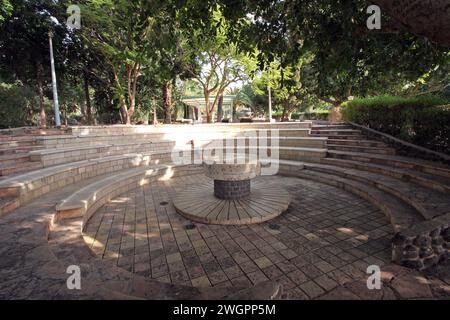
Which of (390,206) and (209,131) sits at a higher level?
(209,131)

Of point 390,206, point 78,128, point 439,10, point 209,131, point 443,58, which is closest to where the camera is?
point 439,10

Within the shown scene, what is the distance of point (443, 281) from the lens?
2305 millimetres

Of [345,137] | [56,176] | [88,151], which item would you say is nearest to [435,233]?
[345,137]

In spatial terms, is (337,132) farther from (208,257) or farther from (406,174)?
(208,257)

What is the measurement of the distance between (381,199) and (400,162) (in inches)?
80.2

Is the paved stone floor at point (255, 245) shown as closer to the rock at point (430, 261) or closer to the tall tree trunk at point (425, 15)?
the rock at point (430, 261)

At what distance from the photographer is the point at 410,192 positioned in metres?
4.39

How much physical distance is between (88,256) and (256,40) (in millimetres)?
5037

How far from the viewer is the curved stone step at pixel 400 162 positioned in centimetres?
499

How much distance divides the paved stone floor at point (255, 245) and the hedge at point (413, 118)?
3.06m

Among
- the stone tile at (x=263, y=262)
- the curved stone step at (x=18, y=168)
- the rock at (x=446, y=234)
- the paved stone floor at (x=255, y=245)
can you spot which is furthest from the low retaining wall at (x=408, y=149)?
the curved stone step at (x=18, y=168)

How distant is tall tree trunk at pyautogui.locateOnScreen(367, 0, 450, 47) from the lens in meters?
2.18
